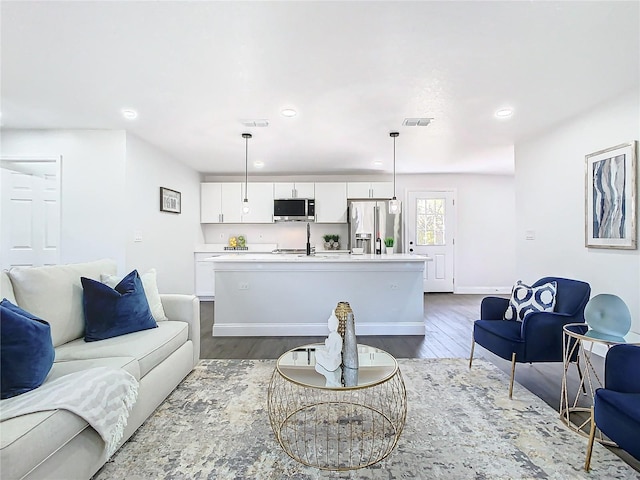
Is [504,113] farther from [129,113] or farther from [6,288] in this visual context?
[6,288]

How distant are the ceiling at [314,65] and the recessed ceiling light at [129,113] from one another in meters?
0.07

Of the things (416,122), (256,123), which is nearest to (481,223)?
(416,122)

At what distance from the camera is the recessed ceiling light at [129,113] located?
3252 mm

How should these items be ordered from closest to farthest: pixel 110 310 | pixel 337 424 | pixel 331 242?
pixel 337 424, pixel 110 310, pixel 331 242

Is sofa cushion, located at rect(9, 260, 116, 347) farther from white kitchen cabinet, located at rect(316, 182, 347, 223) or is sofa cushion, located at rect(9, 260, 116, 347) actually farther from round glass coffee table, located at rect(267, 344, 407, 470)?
white kitchen cabinet, located at rect(316, 182, 347, 223)

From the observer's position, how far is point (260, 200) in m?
6.38

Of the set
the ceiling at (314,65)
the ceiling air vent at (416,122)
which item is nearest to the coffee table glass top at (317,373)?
the ceiling at (314,65)

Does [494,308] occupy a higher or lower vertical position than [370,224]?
lower

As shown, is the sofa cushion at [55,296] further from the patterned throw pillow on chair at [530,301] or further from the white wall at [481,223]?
the white wall at [481,223]

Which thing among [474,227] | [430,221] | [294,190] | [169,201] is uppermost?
[294,190]

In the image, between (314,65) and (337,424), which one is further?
(314,65)

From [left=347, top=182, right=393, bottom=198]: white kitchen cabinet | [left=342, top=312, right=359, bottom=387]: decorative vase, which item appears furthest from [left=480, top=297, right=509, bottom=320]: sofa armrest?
[left=347, top=182, right=393, bottom=198]: white kitchen cabinet

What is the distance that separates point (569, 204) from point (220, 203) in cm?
548

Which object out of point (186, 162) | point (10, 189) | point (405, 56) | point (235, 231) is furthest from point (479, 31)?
point (235, 231)
